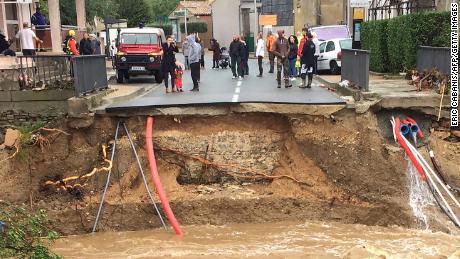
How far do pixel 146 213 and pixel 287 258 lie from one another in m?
4.08

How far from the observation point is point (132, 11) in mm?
62594

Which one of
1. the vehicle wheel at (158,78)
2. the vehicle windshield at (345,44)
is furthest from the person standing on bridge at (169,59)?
the vehicle windshield at (345,44)

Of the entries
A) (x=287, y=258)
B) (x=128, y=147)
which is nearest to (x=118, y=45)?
(x=128, y=147)

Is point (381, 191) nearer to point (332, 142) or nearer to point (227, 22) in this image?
point (332, 142)

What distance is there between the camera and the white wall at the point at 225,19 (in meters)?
60.8

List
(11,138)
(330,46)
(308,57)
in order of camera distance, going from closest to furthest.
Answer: (11,138) → (308,57) → (330,46)

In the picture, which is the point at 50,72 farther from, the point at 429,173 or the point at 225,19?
the point at 225,19

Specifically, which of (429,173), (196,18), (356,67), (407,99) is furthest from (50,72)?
(196,18)

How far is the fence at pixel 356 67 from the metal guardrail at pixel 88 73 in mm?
7243

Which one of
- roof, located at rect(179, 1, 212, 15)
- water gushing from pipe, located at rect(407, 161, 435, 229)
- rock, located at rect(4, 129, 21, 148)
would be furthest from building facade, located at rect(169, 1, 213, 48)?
water gushing from pipe, located at rect(407, 161, 435, 229)

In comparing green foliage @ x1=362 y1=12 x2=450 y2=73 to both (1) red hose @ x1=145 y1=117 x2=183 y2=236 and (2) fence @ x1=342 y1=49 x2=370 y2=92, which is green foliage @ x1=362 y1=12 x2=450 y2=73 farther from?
(1) red hose @ x1=145 y1=117 x2=183 y2=236

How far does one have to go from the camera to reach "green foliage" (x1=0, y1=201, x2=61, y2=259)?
605cm

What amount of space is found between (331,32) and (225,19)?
3245 centimetres

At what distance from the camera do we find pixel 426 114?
14.4 metres
